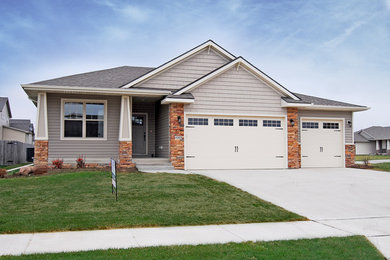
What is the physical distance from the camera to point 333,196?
34.5 feet

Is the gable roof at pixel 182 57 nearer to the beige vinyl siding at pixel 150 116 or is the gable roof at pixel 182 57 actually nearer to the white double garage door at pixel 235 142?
the beige vinyl siding at pixel 150 116

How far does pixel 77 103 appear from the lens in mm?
15875

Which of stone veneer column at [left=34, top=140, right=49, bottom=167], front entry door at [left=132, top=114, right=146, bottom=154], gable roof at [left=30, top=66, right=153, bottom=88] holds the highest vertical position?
gable roof at [left=30, top=66, right=153, bottom=88]

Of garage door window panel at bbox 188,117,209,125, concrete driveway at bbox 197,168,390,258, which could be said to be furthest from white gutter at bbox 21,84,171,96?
concrete driveway at bbox 197,168,390,258

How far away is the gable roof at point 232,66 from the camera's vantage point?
15.6 meters

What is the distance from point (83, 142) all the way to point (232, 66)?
740cm

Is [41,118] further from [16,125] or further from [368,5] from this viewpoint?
[16,125]

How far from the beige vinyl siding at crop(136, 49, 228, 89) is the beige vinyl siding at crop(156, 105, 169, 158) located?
1175 mm

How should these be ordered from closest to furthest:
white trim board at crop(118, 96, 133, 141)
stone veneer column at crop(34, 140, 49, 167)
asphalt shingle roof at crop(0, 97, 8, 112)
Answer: stone veneer column at crop(34, 140, 49, 167), white trim board at crop(118, 96, 133, 141), asphalt shingle roof at crop(0, 97, 8, 112)

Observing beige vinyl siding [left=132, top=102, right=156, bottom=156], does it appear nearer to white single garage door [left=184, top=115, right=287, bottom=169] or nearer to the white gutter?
the white gutter

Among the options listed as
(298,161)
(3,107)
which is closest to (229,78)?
(298,161)

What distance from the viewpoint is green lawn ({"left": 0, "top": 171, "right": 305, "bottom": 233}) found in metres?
7.21

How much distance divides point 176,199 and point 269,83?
922 centimetres

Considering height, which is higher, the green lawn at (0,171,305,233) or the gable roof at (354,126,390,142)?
the gable roof at (354,126,390,142)
